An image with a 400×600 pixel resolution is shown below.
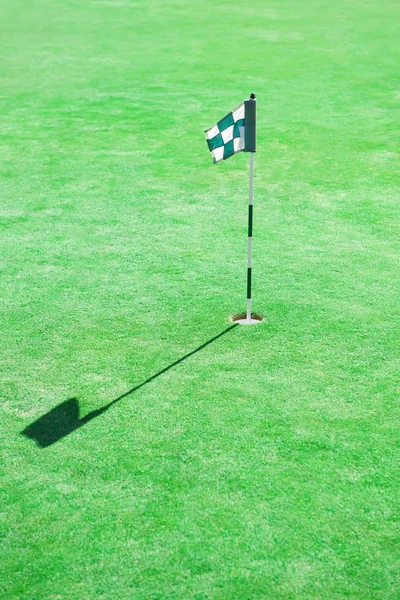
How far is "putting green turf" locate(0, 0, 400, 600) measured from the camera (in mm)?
4609

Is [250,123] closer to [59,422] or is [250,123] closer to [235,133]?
[235,133]

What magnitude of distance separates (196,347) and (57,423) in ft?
4.85

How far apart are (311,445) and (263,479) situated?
524 mm

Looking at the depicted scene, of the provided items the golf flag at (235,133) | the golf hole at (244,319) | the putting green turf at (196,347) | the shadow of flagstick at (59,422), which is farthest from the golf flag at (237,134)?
the shadow of flagstick at (59,422)

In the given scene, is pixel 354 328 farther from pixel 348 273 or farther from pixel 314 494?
pixel 314 494

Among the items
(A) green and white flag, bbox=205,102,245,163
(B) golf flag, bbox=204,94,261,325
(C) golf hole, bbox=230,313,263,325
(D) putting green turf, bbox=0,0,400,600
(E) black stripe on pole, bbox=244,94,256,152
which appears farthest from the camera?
(C) golf hole, bbox=230,313,263,325

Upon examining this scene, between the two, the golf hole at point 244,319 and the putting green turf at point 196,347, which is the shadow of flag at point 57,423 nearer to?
the putting green turf at point 196,347

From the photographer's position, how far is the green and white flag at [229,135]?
21.6 ft

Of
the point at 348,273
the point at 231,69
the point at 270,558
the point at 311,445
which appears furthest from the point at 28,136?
the point at 270,558

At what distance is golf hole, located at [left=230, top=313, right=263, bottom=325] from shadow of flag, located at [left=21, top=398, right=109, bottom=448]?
1698 millimetres

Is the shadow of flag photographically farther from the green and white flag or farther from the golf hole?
the green and white flag

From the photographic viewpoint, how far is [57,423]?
582 centimetres

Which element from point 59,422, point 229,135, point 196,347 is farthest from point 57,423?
point 229,135

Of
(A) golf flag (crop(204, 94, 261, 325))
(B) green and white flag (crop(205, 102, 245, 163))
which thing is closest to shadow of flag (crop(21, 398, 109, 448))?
(A) golf flag (crop(204, 94, 261, 325))
